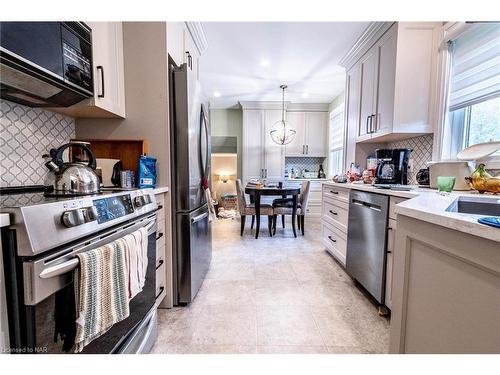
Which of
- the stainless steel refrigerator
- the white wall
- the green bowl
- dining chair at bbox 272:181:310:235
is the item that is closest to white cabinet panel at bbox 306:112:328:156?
the white wall

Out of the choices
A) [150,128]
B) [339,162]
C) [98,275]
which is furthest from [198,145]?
[339,162]

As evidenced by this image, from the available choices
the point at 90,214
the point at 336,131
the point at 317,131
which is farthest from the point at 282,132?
the point at 90,214

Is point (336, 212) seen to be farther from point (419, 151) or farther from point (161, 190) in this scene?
point (161, 190)

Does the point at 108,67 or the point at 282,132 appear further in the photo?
the point at 282,132

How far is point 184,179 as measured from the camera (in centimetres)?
166

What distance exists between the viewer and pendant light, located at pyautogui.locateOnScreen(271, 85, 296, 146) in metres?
4.43

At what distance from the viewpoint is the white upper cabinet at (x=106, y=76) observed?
1323 millimetres

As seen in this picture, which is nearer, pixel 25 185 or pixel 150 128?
pixel 25 185

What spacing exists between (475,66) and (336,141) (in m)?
3.10

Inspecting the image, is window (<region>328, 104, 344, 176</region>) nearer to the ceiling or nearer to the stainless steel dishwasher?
the ceiling

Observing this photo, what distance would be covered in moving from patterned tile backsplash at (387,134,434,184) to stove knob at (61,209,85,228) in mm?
2655

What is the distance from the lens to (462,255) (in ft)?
1.92
